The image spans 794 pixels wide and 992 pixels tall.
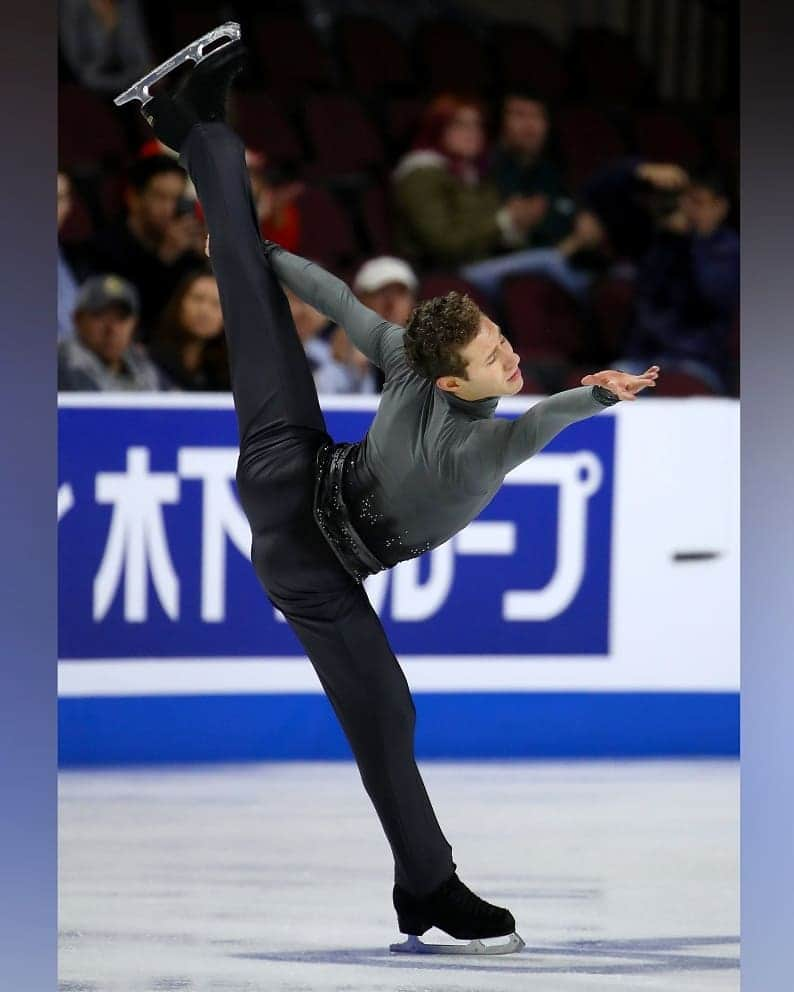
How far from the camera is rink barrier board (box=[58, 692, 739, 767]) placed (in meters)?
5.04

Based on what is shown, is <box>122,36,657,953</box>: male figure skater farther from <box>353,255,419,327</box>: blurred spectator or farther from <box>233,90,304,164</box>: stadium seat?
<box>233,90,304,164</box>: stadium seat

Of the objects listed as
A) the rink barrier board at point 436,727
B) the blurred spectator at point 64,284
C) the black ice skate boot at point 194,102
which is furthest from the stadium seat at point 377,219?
the black ice skate boot at point 194,102

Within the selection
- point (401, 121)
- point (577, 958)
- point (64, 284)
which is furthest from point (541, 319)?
point (577, 958)

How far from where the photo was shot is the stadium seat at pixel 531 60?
632 cm

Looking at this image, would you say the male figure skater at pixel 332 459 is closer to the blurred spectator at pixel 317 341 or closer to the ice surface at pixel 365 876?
the ice surface at pixel 365 876

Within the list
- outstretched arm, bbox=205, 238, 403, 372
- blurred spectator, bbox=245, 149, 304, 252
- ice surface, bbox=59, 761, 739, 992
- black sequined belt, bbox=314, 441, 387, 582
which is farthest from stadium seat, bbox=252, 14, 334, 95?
black sequined belt, bbox=314, 441, 387, 582

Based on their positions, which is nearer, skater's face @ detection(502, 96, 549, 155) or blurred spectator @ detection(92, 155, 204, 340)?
blurred spectator @ detection(92, 155, 204, 340)

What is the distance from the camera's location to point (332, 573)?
2898 mm

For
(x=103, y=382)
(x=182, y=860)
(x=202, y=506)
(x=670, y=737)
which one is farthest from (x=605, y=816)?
(x=103, y=382)

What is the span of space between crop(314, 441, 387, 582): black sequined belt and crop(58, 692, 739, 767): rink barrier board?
2282mm

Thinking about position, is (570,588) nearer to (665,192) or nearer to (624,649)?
(624,649)

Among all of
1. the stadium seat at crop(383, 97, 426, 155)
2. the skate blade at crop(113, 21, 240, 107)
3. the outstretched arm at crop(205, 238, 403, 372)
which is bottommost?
the outstretched arm at crop(205, 238, 403, 372)

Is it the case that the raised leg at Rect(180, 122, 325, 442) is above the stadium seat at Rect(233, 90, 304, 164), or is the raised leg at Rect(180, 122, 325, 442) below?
below

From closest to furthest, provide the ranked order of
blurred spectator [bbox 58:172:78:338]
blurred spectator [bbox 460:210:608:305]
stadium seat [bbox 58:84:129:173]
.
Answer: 1. blurred spectator [bbox 58:172:78:338]
2. stadium seat [bbox 58:84:129:173]
3. blurred spectator [bbox 460:210:608:305]
